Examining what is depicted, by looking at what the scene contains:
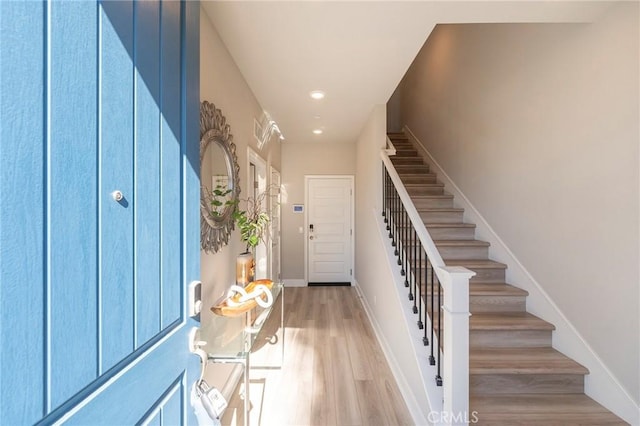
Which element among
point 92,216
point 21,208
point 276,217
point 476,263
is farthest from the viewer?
point 276,217

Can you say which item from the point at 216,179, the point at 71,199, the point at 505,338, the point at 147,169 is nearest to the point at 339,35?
the point at 216,179

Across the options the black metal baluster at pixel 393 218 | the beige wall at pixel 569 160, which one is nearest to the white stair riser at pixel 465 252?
the beige wall at pixel 569 160

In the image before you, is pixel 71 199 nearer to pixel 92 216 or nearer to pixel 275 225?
pixel 92 216

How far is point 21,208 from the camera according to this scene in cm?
44

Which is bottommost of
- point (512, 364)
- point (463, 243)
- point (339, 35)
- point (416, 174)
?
point (512, 364)

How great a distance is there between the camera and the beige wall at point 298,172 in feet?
17.2

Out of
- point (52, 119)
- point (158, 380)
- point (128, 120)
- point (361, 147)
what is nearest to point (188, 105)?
point (128, 120)

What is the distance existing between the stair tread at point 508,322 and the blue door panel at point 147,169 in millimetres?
2242

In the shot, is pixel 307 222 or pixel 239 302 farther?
pixel 307 222

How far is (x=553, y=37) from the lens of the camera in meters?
2.16

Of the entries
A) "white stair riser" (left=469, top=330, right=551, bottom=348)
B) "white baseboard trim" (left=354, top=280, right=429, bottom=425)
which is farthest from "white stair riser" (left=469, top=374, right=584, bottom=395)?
"white baseboard trim" (left=354, top=280, right=429, bottom=425)

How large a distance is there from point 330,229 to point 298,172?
4.02ft

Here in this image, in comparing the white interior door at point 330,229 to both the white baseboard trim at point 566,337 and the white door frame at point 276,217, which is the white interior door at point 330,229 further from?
the white baseboard trim at point 566,337

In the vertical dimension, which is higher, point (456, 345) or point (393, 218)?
point (393, 218)
